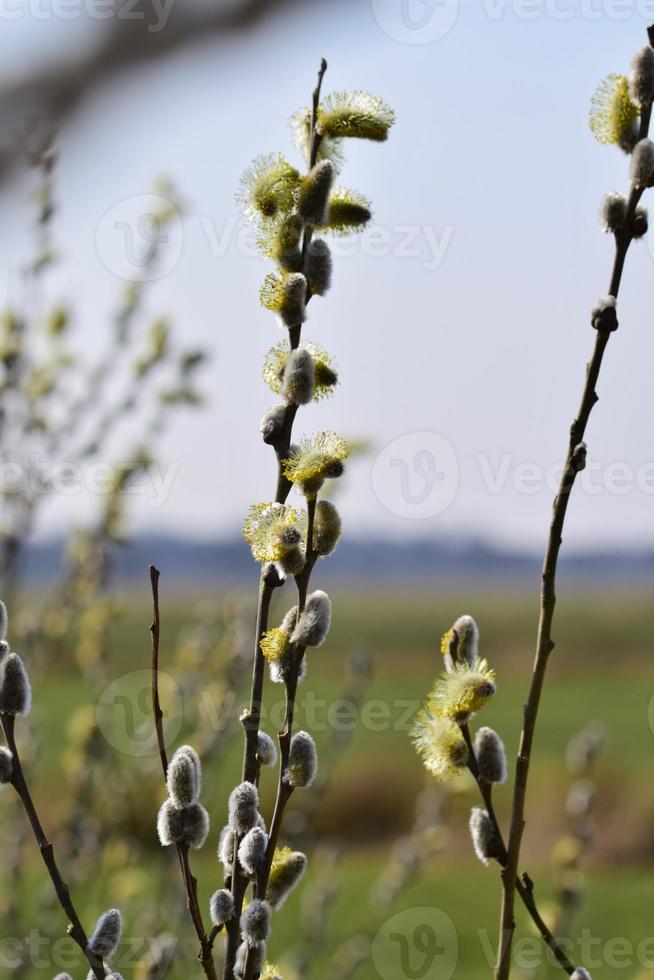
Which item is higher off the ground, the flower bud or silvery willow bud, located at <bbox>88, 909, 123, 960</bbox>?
the flower bud

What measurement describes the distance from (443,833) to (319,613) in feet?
7.30

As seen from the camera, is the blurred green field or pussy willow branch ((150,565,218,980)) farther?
the blurred green field

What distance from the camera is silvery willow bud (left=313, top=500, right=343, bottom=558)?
850mm

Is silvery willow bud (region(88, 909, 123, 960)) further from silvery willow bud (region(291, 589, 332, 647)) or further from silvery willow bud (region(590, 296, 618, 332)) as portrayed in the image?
silvery willow bud (region(590, 296, 618, 332))

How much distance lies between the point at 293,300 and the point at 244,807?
0.39 meters

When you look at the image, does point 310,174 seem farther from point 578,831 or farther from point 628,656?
point 628,656

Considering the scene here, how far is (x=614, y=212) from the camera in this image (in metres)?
0.89

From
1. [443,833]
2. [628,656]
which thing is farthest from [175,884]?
[628,656]

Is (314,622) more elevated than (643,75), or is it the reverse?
(643,75)

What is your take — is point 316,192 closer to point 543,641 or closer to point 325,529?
point 325,529

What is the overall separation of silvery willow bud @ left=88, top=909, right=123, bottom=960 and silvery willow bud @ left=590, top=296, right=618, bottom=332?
22.4 inches

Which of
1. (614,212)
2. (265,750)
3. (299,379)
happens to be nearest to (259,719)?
(265,750)

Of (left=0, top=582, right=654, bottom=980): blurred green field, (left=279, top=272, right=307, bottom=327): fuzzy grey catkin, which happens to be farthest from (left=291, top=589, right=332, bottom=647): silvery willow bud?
(left=0, top=582, right=654, bottom=980): blurred green field

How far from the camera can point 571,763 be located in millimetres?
1948
